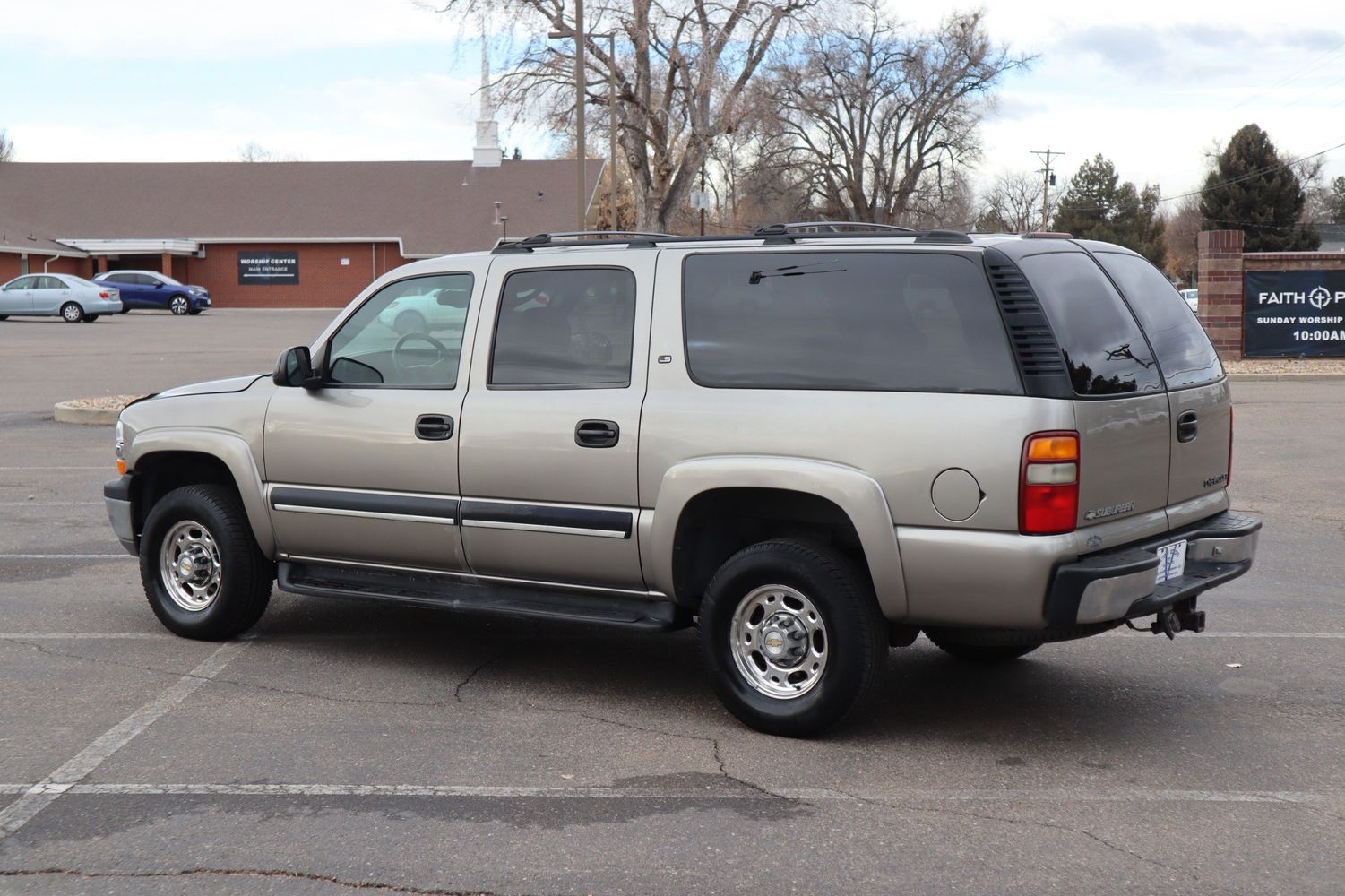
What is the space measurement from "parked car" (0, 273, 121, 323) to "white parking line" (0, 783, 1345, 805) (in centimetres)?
4213

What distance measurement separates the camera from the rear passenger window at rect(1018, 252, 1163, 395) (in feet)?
17.1

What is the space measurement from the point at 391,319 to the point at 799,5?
42.5m

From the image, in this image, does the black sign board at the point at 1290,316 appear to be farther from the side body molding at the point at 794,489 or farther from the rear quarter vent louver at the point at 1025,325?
the side body molding at the point at 794,489

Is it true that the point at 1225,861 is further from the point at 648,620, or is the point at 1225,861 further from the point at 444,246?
the point at 444,246

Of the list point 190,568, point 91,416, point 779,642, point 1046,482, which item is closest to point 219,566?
point 190,568

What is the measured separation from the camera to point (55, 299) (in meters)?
43.8

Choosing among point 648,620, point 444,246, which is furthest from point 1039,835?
point 444,246

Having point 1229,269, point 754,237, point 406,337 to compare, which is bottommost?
point 406,337

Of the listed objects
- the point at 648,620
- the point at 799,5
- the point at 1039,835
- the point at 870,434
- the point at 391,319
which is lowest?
the point at 1039,835

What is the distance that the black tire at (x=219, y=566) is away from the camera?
274 inches

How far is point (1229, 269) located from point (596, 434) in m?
22.3

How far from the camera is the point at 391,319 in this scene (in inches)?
264

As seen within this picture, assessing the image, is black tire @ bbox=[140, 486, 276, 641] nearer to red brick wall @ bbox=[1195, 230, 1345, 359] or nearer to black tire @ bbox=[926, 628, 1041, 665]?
black tire @ bbox=[926, 628, 1041, 665]

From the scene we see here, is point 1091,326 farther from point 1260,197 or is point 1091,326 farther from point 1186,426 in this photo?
point 1260,197
